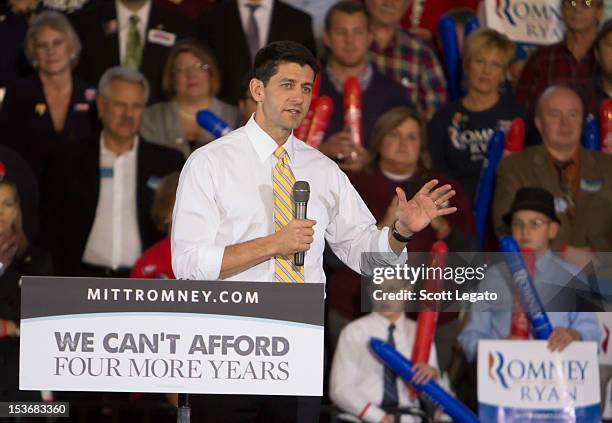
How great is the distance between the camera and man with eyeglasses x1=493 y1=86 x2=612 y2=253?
5.78m

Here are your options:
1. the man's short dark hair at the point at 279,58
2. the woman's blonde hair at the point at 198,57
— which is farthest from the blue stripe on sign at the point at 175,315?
the woman's blonde hair at the point at 198,57

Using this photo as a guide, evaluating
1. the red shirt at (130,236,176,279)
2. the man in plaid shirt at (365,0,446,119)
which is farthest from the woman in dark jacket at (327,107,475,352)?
the red shirt at (130,236,176,279)

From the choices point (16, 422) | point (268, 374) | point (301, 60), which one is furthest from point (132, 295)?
point (16, 422)

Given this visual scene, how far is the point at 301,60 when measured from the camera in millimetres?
4152

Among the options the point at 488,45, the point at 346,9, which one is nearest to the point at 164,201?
the point at 346,9

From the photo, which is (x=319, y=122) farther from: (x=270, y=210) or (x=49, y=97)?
(x=270, y=210)

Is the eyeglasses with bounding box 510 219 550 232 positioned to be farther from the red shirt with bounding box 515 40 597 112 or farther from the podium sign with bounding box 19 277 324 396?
the podium sign with bounding box 19 277 324 396

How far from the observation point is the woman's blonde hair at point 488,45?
6.22 metres

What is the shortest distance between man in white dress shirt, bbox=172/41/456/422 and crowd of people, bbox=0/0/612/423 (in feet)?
3.75

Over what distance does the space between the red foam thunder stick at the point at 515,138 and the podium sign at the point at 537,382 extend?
105 cm

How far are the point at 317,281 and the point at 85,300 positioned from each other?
0.73 metres

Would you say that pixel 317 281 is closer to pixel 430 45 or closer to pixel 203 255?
pixel 203 255

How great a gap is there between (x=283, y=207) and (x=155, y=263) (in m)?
1.58

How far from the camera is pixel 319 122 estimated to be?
18.4 ft
